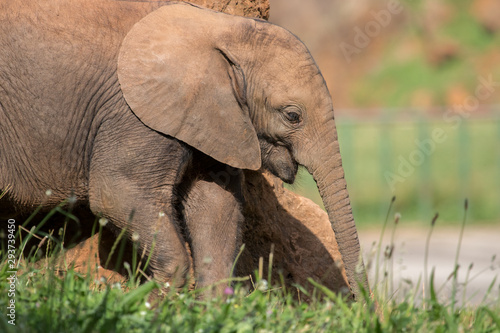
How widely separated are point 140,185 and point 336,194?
4.16ft

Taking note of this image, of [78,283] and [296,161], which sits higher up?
[296,161]

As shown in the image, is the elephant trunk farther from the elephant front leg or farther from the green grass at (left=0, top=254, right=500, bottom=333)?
the green grass at (left=0, top=254, right=500, bottom=333)

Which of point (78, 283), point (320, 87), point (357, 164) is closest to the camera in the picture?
point (78, 283)

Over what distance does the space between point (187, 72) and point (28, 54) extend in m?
0.98

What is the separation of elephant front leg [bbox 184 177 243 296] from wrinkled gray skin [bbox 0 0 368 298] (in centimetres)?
1

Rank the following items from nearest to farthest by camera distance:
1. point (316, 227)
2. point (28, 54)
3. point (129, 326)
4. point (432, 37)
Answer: point (129, 326), point (28, 54), point (316, 227), point (432, 37)

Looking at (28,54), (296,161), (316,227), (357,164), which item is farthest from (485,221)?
(28,54)

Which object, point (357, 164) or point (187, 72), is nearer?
point (187, 72)

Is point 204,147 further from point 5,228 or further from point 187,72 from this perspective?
point 5,228

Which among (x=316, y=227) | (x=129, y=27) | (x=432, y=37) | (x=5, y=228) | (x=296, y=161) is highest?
(x=432, y=37)

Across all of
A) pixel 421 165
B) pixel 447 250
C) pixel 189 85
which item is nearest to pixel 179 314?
pixel 189 85

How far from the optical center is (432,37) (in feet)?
104

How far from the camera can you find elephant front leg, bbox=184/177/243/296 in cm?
536

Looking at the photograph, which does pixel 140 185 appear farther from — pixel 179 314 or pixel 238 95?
pixel 179 314
